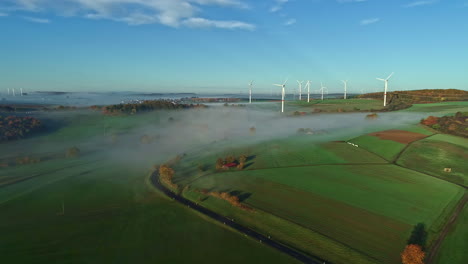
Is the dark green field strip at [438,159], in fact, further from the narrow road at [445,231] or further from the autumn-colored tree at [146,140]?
the autumn-colored tree at [146,140]

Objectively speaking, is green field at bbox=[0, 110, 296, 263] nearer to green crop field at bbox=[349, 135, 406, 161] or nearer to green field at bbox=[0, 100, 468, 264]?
green field at bbox=[0, 100, 468, 264]

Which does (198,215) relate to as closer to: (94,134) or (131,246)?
(131,246)

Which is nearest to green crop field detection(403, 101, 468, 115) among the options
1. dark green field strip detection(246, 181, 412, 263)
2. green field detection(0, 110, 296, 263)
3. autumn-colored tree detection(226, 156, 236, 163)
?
autumn-colored tree detection(226, 156, 236, 163)

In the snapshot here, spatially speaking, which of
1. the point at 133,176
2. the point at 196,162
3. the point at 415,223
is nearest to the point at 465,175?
the point at 415,223

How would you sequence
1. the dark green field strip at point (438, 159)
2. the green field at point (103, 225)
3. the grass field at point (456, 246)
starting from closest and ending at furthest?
the grass field at point (456, 246)
the green field at point (103, 225)
the dark green field strip at point (438, 159)

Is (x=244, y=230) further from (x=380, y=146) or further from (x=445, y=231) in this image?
(x=380, y=146)

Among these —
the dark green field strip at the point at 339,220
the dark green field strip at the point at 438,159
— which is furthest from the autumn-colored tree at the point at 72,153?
the dark green field strip at the point at 438,159
